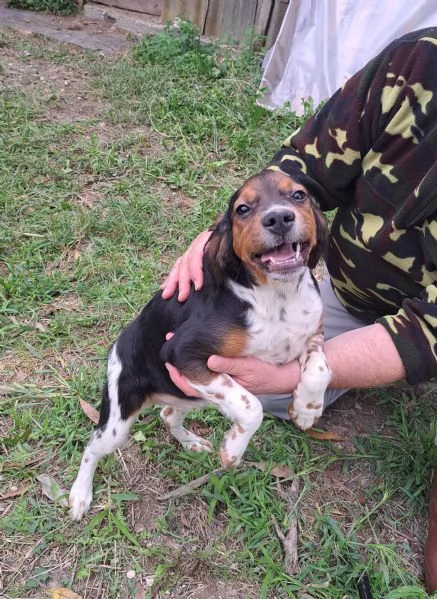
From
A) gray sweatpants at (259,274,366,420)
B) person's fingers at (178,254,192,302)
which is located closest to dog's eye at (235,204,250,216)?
person's fingers at (178,254,192,302)

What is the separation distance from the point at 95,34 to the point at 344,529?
23.8ft

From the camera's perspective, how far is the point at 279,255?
7.34 feet

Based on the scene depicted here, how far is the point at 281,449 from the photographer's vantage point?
123 inches

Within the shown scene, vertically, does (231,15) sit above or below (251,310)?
above

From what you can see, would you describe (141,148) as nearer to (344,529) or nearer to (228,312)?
(228,312)

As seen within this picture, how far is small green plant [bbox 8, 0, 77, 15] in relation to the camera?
8.34 metres

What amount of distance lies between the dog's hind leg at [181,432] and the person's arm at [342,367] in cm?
58

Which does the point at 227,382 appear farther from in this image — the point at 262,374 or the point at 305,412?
A: the point at 305,412

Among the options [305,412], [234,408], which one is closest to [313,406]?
[305,412]

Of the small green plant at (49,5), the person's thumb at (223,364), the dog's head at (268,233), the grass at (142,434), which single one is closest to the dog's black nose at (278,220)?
the dog's head at (268,233)

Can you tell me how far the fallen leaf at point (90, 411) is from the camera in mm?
3156

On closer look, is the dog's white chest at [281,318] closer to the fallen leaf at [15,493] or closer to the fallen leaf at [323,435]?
the fallen leaf at [323,435]

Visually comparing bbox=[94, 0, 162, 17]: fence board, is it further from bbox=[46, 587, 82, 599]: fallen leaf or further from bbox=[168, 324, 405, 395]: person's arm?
bbox=[46, 587, 82, 599]: fallen leaf

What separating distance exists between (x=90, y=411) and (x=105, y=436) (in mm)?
491
